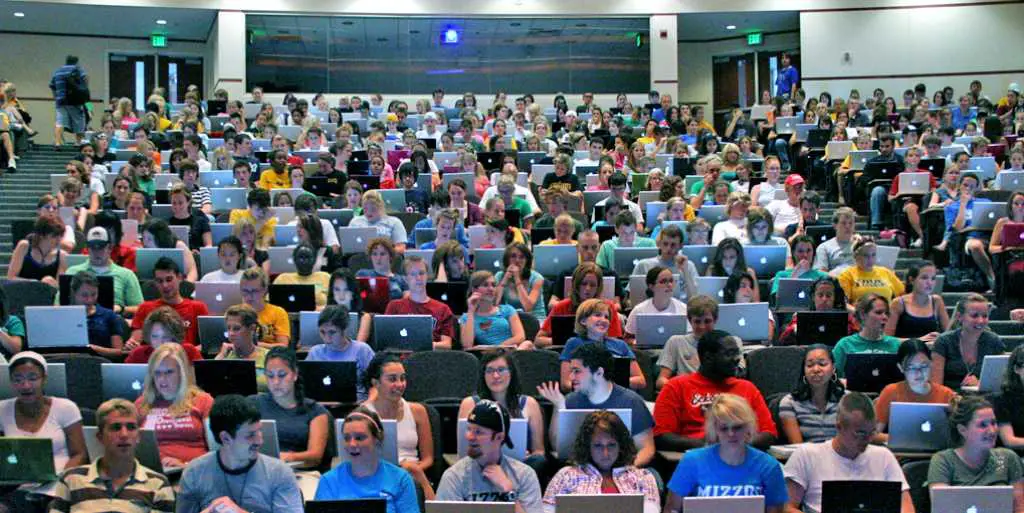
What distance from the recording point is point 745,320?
27.6 ft

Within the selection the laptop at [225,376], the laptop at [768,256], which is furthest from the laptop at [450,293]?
the laptop at [768,256]

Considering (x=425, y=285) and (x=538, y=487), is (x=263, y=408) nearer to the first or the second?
(x=538, y=487)

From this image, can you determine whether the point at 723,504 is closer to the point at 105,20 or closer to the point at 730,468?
the point at 730,468

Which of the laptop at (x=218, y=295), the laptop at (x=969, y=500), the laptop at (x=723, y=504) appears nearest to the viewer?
the laptop at (x=723, y=504)

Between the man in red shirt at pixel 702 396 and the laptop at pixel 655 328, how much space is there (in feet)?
5.01

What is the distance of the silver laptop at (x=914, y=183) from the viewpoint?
42.5ft

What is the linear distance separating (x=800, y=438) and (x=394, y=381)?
6.58 feet

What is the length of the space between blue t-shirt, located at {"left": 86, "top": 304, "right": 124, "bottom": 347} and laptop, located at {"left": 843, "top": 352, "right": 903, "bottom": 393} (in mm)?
4334

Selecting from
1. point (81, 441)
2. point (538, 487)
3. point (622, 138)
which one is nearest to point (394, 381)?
point (538, 487)

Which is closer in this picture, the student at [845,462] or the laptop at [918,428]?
the student at [845,462]

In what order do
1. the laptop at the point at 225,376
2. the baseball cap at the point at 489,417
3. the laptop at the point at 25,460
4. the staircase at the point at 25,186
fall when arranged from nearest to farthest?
→ the baseball cap at the point at 489,417 → the laptop at the point at 25,460 → the laptop at the point at 225,376 → the staircase at the point at 25,186

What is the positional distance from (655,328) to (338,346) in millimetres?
1964

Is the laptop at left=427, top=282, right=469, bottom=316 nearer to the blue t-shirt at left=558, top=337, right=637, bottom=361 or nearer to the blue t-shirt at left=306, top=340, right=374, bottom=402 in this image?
the blue t-shirt at left=306, top=340, right=374, bottom=402

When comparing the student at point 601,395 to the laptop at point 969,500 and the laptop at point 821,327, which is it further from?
the laptop at point 821,327
